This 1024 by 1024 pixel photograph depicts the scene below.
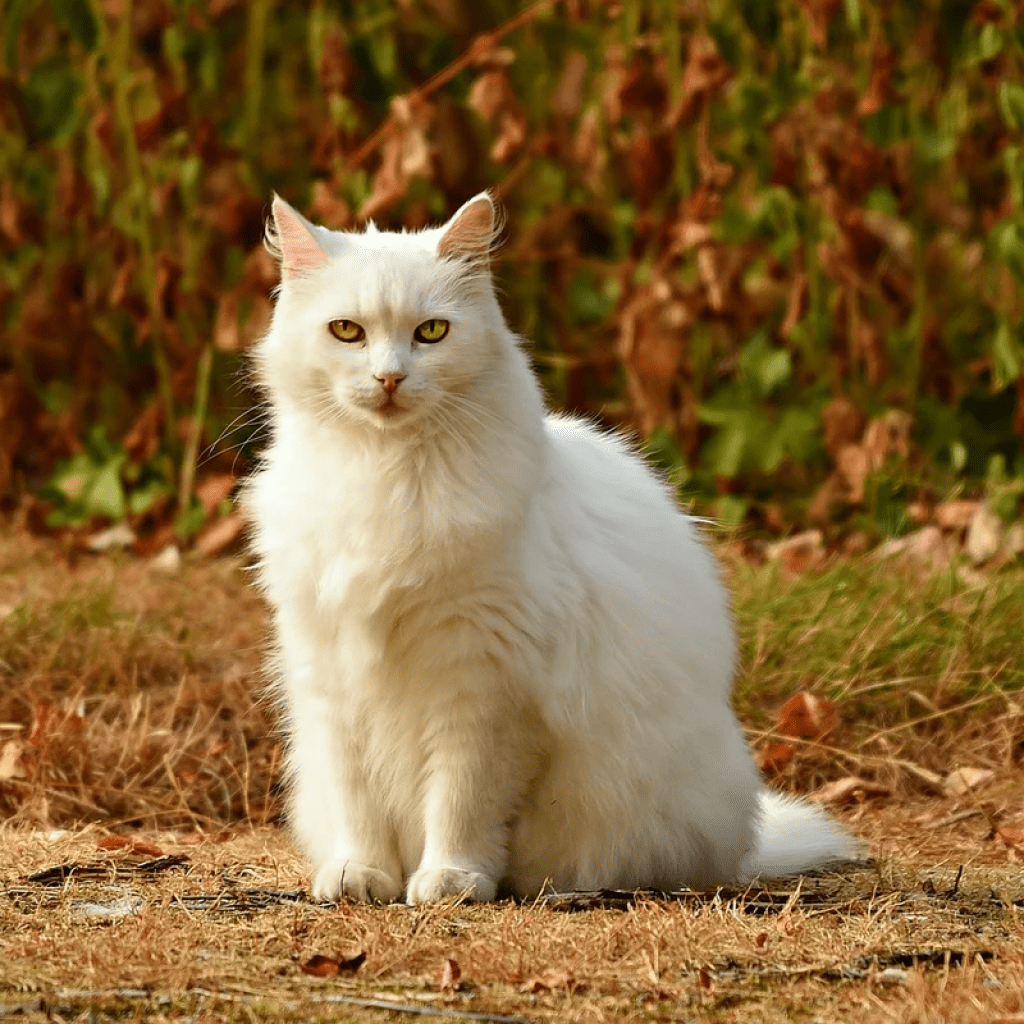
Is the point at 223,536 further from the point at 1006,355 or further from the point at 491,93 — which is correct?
the point at 1006,355

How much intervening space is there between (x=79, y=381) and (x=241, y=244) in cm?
105

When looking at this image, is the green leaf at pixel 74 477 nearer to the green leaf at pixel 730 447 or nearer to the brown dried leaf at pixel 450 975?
the green leaf at pixel 730 447

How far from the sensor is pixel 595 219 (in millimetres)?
6773

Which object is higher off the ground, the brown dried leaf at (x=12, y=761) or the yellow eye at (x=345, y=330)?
the yellow eye at (x=345, y=330)

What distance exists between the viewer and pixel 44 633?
464cm

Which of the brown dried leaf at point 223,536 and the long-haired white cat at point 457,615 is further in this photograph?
the brown dried leaf at point 223,536

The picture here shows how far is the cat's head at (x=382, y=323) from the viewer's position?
9.48ft

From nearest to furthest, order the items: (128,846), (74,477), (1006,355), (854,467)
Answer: (128,846)
(1006,355)
(854,467)
(74,477)

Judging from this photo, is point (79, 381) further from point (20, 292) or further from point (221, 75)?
point (221, 75)

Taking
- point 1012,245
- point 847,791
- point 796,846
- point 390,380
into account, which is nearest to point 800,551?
point 1012,245

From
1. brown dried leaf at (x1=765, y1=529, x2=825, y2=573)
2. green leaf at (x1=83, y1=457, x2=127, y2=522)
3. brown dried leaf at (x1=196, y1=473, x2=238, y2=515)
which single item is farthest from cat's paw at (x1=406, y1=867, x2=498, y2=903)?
green leaf at (x1=83, y1=457, x2=127, y2=522)

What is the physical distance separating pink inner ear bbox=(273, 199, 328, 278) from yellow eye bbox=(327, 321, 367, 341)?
14 centimetres

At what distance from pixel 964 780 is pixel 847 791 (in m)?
0.28

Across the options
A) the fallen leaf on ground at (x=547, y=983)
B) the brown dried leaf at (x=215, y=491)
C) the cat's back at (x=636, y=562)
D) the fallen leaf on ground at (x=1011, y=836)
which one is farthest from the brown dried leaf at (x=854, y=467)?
the fallen leaf on ground at (x=547, y=983)
